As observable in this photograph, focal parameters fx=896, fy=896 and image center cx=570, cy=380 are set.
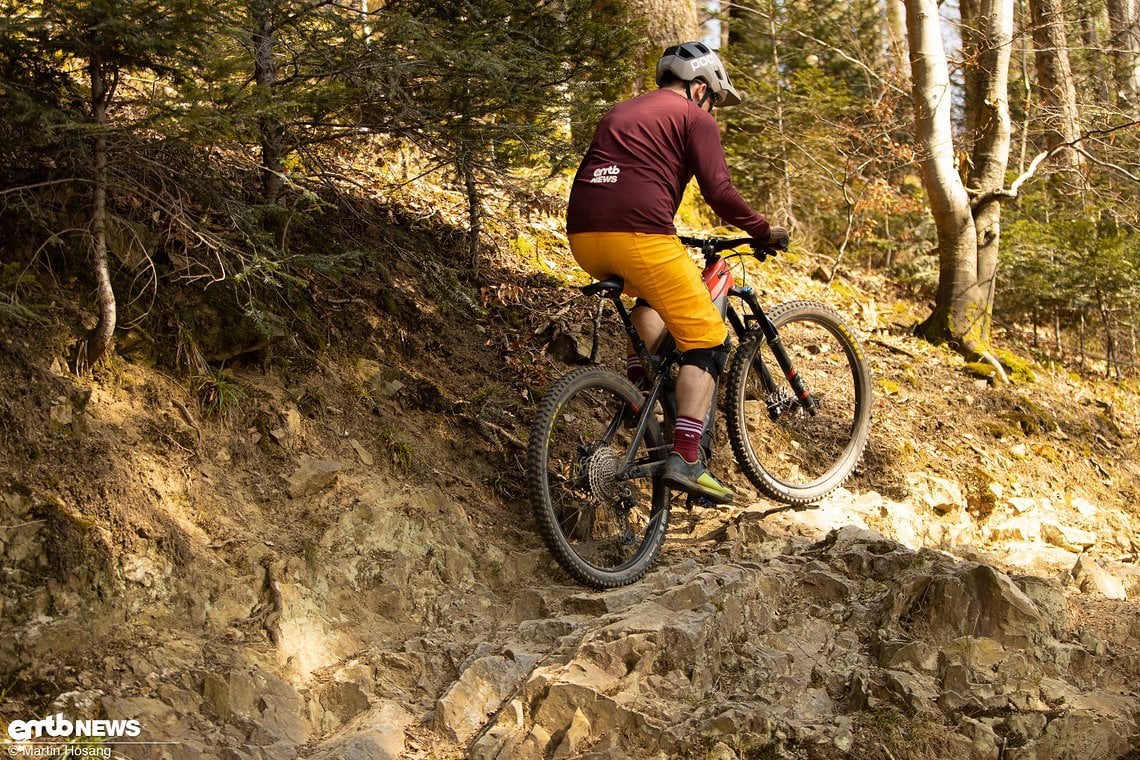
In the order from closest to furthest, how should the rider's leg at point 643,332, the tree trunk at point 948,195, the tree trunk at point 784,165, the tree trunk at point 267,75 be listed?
the tree trunk at point 267,75
the rider's leg at point 643,332
the tree trunk at point 948,195
the tree trunk at point 784,165

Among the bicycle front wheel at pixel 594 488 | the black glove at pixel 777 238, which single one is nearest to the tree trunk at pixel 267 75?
the bicycle front wheel at pixel 594 488

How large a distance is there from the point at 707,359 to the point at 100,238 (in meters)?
3.06

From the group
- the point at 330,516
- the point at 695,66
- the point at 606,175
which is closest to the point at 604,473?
the point at 330,516

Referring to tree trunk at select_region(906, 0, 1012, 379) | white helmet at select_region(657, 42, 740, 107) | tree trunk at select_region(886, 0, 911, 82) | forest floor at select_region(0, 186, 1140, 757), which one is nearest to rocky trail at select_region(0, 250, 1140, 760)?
forest floor at select_region(0, 186, 1140, 757)

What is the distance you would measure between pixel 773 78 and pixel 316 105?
9193mm

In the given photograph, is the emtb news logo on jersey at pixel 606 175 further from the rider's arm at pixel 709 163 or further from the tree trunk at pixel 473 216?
the tree trunk at pixel 473 216

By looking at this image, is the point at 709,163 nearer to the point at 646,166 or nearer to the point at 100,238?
Answer: the point at 646,166

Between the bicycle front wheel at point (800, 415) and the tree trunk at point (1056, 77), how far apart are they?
189 inches

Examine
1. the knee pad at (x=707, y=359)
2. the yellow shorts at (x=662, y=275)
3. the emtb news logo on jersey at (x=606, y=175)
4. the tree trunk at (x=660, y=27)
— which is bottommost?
the knee pad at (x=707, y=359)

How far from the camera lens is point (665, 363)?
506 cm

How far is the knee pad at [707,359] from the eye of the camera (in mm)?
4906

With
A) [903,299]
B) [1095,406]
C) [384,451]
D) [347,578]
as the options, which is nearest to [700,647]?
[347,578]

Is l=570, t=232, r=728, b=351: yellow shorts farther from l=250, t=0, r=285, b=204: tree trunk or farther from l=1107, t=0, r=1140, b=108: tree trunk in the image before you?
l=1107, t=0, r=1140, b=108: tree trunk

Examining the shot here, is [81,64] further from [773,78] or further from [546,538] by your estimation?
[773,78]
